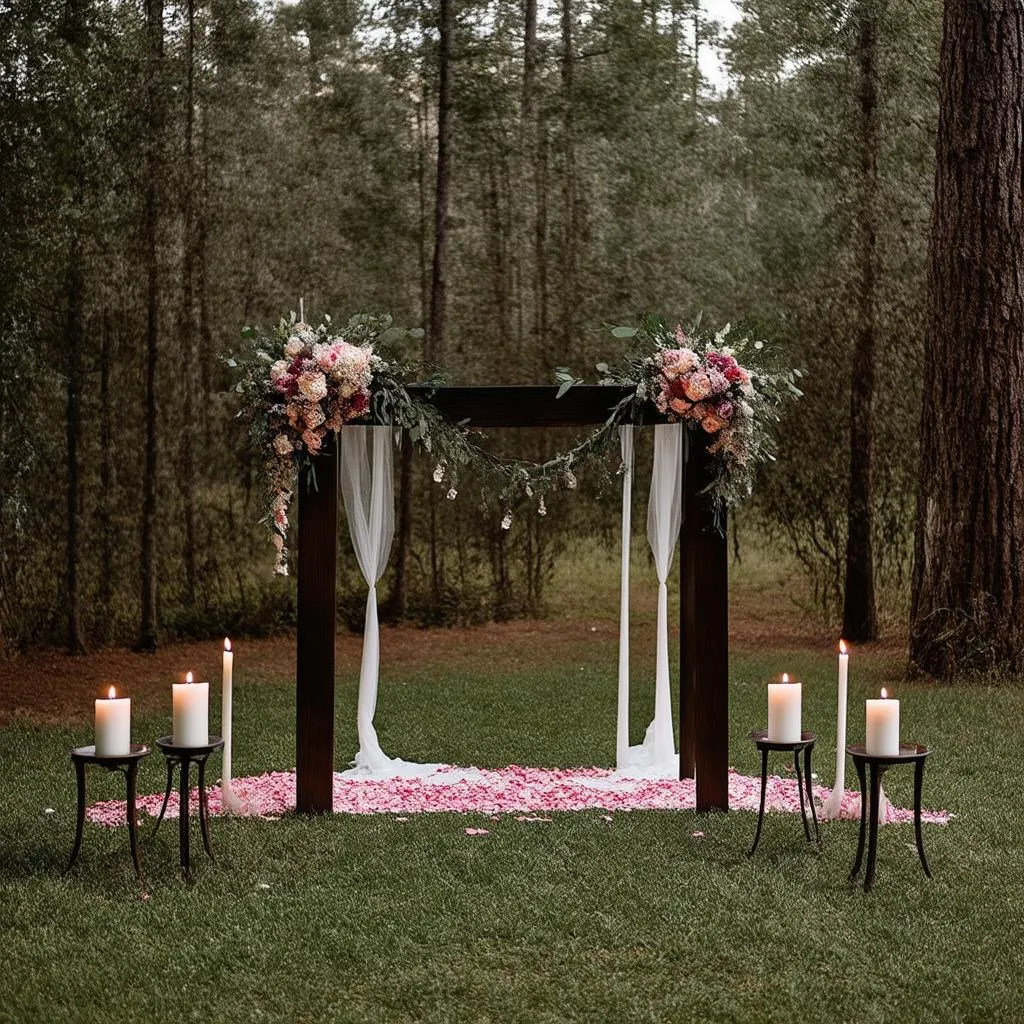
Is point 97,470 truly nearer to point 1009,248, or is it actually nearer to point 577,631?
point 577,631

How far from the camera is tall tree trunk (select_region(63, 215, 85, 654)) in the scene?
A: 10.4 m

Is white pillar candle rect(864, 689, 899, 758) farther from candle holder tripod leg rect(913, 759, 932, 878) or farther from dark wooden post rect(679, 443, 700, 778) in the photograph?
dark wooden post rect(679, 443, 700, 778)

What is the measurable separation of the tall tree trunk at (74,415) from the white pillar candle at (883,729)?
7936 millimetres

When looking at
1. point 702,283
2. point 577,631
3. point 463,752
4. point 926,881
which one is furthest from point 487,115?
point 926,881

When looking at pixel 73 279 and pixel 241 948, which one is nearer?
pixel 241 948

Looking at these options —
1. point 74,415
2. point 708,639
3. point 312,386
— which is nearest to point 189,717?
point 312,386

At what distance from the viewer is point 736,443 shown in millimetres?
5203

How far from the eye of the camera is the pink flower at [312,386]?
5059mm

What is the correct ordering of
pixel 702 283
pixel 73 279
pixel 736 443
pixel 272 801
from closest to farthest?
1. pixel 736 443
2. pixel 272 801
3. pixel 73 279
4. pixel 702 283

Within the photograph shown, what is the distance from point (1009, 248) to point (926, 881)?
19.0ft

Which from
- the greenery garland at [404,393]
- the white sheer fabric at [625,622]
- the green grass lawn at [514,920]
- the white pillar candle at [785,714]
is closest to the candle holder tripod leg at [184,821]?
the green grass lawn at [514,920]

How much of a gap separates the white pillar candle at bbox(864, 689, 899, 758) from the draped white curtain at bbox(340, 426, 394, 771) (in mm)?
2424

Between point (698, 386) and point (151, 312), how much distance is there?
6.87m

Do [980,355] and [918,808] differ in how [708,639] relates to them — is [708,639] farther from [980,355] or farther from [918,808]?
[980,355]
